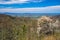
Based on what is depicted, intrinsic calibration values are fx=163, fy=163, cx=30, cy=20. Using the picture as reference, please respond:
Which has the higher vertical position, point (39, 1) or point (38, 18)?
point (39, 1)

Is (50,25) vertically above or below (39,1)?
below

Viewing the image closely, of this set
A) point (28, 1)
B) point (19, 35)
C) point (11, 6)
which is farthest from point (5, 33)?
point (28, 1)

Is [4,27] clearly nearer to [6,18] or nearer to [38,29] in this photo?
[6,18]

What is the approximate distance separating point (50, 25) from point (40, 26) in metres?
0.14

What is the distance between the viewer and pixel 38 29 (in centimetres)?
227

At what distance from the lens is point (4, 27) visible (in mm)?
2355

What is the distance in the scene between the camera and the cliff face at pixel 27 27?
2242 mm

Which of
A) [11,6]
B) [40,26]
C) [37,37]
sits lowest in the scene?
[37,37]

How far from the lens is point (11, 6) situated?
2.35m

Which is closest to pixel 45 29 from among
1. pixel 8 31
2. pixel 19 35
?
pixel 19 35

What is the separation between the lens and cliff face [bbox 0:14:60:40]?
2242mm

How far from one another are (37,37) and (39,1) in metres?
0.50

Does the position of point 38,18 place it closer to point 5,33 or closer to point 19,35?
point 19,35

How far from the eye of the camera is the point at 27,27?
230 centimetres
